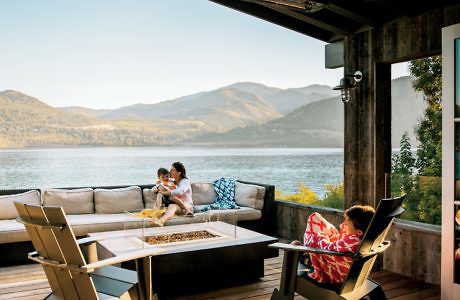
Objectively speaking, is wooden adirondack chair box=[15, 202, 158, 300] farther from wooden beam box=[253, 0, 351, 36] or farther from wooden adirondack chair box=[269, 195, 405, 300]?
wooden beam box=[253, 0, 351, 36]

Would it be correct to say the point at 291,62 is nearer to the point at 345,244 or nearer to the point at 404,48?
the point at 404,48

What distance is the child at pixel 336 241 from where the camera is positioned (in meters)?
2.82

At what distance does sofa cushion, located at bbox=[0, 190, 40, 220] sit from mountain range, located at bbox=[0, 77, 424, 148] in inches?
599

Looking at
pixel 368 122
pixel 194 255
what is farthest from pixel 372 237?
pixel 368 122

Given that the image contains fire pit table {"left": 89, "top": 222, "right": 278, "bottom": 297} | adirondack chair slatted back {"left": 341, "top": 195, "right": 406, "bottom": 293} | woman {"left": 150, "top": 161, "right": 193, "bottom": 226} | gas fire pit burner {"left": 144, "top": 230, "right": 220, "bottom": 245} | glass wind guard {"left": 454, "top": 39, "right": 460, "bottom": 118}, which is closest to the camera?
adirondack chair slatted back {"left": 341, "top": 195, "right": 406, "bottom": 293}

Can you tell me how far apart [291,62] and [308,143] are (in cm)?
466

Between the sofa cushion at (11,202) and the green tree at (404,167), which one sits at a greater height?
the green tree at (404,167)

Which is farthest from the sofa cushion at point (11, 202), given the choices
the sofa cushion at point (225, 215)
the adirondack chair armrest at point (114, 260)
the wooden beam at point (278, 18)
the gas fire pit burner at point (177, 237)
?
the wooden beam at point (278, 18)

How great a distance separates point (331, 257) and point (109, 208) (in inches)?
134

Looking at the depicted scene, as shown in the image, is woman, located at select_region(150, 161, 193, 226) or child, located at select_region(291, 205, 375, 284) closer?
child, located at select_region(291, 205, 375, 284)

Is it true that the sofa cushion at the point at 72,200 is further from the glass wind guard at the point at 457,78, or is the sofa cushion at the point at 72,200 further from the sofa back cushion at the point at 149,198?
the glass wind guard at the point at 457,78

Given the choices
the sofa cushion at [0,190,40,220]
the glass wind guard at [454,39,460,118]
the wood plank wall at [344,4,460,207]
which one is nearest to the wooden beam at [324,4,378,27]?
the wood plank wall at [344,4,460,207]

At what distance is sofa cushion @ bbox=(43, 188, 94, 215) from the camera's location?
17.3 feet

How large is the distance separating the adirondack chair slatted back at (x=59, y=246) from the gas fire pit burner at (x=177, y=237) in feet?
3.98
